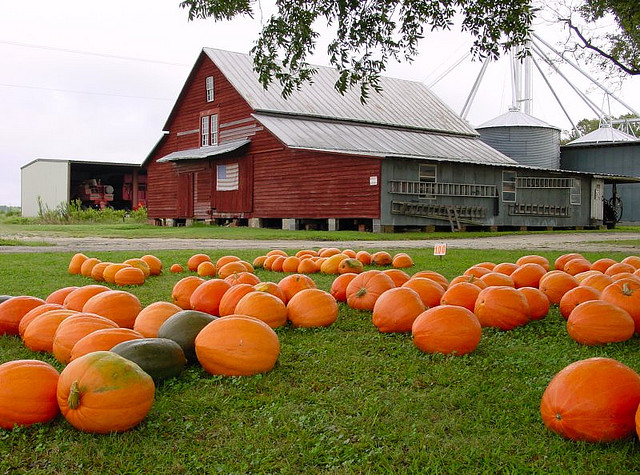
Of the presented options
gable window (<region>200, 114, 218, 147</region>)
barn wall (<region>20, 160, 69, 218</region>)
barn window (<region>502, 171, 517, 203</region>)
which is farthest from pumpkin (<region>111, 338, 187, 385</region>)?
barn wall (<region>20, 160, 69, 218</region>)

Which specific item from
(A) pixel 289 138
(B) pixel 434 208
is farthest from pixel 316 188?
(B) pixel 434 208

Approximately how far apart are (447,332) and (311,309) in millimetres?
1003

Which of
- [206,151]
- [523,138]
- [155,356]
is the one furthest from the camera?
[523,138]

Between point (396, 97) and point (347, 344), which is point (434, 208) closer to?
point (396, 97)

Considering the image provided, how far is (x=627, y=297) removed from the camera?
4.03m

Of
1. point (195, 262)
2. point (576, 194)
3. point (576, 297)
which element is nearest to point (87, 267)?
point (195, 262)

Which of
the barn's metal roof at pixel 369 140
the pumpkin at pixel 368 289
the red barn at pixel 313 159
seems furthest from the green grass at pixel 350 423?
the barn's metal roof at pixel 369 140

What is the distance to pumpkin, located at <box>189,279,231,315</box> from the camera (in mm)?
4305

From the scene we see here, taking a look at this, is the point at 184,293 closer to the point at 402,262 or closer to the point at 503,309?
the point at 503,309

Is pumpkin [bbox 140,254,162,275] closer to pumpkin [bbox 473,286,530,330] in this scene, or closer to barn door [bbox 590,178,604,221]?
pumpkin [bbox 473,286,530,330]

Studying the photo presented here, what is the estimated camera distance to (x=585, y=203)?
30828 mm

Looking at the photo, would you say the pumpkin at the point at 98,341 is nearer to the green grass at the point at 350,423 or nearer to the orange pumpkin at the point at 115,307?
the green grass at the point at 350,423

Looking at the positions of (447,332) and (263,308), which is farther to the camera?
(263,308)

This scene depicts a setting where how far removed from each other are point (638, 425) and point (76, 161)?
42582mm
